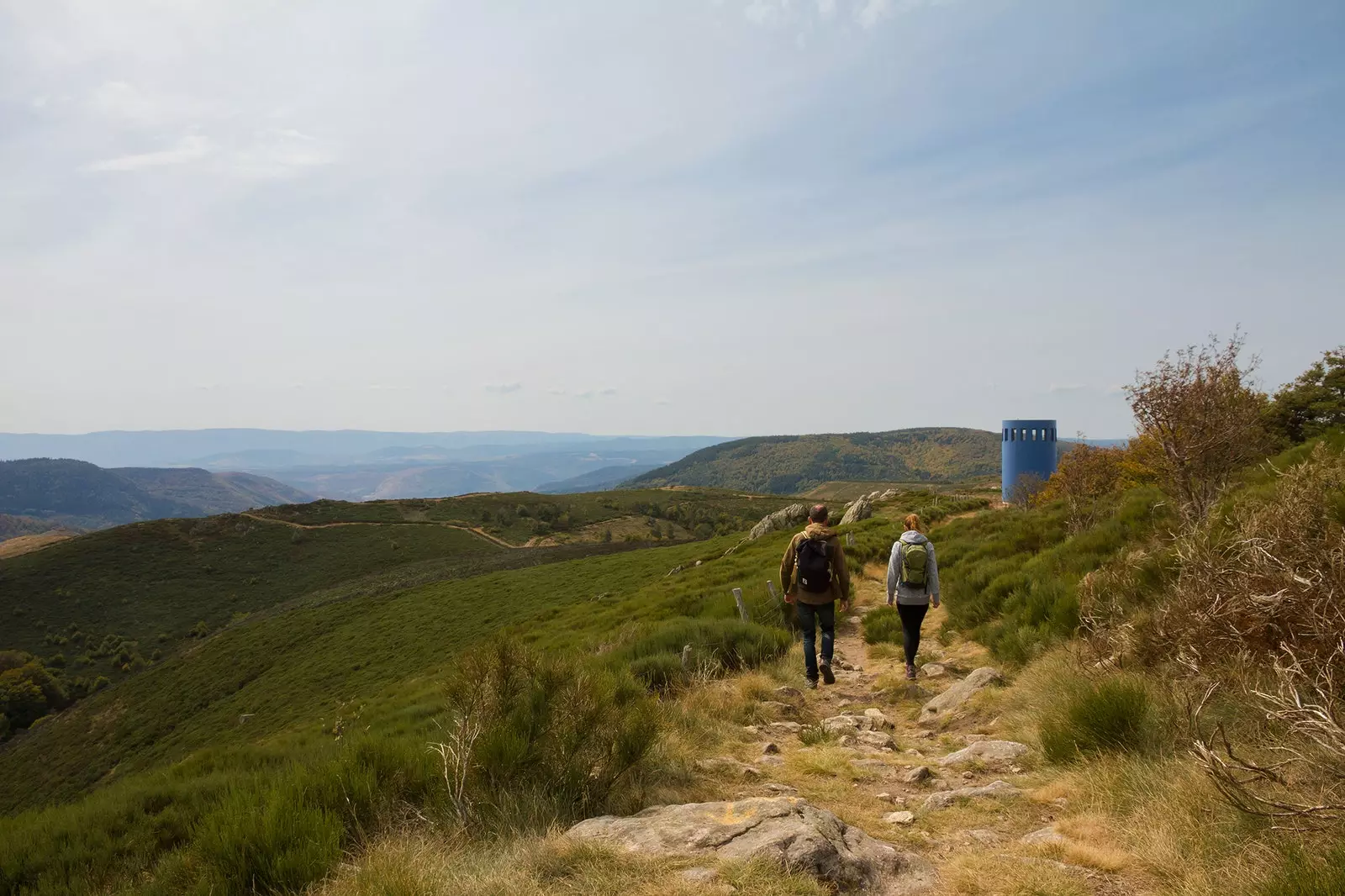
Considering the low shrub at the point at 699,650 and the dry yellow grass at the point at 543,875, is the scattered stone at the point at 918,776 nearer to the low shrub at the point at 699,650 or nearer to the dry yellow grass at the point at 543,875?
the dry yellow grass at the point at 543,875

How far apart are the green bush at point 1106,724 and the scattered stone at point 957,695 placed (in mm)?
2351

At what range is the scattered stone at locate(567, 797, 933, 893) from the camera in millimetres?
3611

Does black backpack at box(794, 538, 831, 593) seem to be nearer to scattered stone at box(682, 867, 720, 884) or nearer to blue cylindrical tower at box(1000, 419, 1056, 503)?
scattered stone at box(682, 867, 720, 884)

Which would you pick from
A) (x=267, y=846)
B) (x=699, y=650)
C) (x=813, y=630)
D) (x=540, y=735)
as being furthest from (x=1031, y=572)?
(x=267, y=846)

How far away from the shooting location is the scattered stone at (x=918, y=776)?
5453 mm

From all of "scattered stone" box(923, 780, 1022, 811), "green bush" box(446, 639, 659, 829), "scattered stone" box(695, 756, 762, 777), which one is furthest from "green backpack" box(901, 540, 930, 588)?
"green bush" box(446, 639, 659, 829)

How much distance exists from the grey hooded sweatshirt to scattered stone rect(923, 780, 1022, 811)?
14.5 feet

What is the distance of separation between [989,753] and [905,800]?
1.39 m

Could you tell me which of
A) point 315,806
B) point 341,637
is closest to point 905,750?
point 315,806

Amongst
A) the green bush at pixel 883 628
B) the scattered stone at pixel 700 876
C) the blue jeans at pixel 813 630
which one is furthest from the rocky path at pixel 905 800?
the green bush at pixel 883 628

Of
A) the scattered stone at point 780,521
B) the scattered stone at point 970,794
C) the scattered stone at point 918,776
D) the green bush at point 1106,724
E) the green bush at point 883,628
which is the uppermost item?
the green bush at point 1106,724

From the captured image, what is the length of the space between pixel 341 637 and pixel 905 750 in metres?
54.4

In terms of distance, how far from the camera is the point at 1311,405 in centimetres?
2027

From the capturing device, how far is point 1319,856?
2.74 meters
